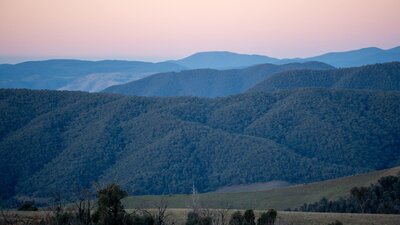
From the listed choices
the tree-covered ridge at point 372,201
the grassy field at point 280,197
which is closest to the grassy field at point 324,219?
the tree-covered ridge at point 372,201

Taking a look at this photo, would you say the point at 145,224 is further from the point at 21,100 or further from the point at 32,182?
the point at 21,100

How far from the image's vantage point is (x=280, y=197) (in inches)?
2657

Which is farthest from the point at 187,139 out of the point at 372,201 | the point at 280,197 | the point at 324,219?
the point at 324,219

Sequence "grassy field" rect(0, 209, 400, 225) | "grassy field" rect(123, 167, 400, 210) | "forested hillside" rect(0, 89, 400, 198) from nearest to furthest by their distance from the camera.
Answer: "grassy field" rect(0, 209, 400, 225) → "grassy field" rect(123, 167, 400, 210) → "forested hillside" rect(0, 89, 400, 198)

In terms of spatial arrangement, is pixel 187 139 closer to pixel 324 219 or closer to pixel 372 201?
pixel 372 201

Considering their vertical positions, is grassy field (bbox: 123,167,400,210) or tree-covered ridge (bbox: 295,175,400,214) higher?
tree-covered ridge (bbox: 295,175,400,214)

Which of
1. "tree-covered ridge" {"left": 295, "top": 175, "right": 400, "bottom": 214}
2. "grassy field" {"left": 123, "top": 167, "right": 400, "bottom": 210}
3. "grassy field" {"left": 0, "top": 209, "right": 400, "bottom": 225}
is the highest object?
"grassy field" {"left": 0, "top": 209, "right": 400, "bottom": 225}

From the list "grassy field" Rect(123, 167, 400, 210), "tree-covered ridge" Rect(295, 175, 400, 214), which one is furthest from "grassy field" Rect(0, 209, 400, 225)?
"grassy field" Rect(123, 167, 400, 210)

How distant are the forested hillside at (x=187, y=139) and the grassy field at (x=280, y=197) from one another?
109 feet

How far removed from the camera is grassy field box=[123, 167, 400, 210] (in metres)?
61.8

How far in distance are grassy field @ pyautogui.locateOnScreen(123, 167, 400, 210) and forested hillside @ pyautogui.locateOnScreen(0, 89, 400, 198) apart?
33.3m

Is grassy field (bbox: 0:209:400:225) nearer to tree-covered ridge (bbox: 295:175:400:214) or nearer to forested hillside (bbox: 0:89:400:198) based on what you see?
tree-covered ridge (bbox: 295:175:400:214)

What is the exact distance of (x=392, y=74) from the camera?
622 ft

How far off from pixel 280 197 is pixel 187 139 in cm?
5782
